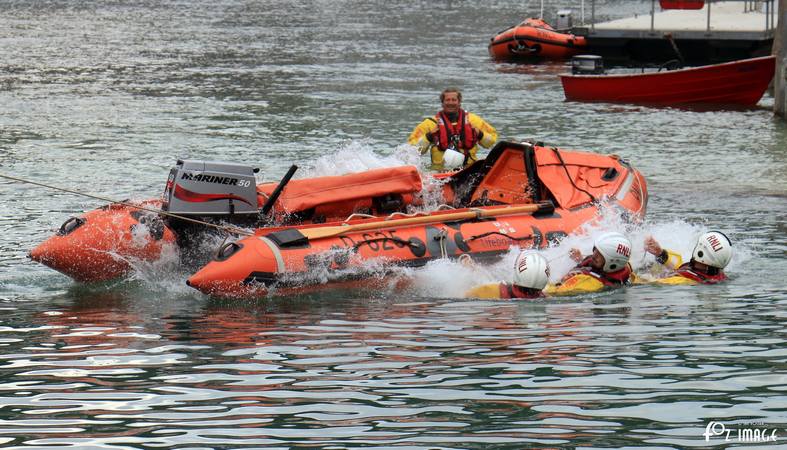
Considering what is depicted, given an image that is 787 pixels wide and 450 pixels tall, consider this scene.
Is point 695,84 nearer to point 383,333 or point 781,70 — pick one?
point 781,70

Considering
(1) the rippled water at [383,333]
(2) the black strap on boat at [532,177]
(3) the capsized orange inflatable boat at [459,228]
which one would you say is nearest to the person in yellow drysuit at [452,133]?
(1) the rippled water at [383,333]

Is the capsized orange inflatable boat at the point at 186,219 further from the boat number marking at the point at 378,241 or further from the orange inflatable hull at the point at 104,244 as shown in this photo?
the boat number marking at the point at 378,241

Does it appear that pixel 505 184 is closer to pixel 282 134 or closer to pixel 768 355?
pixel 768 355

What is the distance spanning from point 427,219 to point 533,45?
2091 centimetres

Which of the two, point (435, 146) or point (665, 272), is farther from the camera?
point (435, 146)

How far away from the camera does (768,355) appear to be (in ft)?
26.8

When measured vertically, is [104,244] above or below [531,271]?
above

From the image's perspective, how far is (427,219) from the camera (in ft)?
35.7

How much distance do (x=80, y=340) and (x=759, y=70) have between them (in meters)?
16.2

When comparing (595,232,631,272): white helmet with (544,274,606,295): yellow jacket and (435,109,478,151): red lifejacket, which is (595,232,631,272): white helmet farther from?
(435,109,478,151): red lifejacket

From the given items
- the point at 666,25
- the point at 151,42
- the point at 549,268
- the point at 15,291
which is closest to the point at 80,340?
the point at 15,291

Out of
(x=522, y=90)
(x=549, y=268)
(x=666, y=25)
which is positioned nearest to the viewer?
(x=549, y=268)

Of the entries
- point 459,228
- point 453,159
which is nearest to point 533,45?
point 453,159

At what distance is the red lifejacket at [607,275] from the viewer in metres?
10.5
